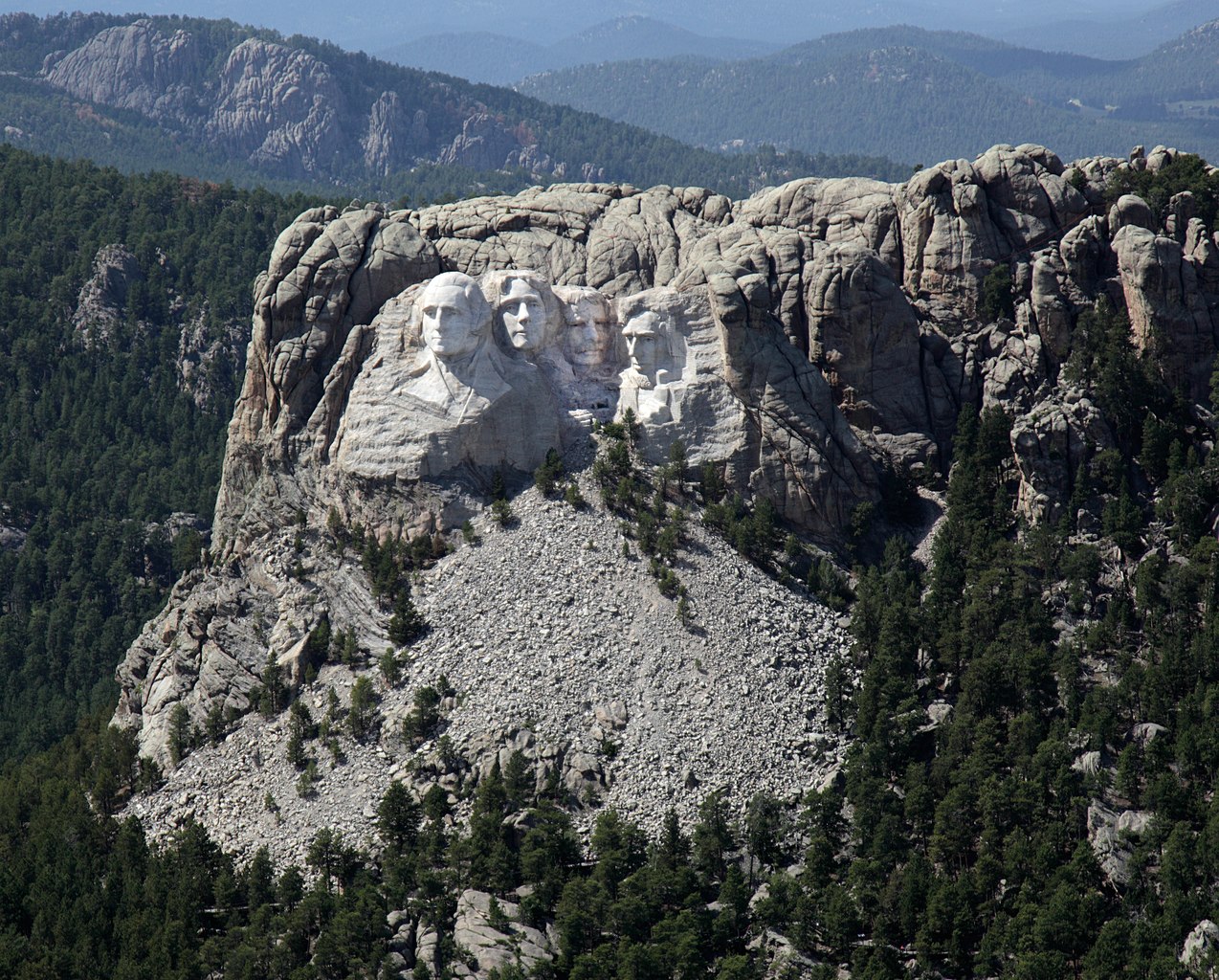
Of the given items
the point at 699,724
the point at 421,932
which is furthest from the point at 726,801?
the point at 421,932

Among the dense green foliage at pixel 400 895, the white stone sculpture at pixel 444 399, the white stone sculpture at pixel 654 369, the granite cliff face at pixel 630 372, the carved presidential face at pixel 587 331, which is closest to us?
the dense green foliage at pixel 400 895

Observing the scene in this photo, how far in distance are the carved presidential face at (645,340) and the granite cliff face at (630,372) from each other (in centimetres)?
11

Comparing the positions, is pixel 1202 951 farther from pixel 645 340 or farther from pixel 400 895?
pixel 645 340

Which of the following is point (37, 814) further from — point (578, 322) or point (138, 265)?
point (138, 265)

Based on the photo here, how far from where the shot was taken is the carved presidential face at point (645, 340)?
10206 cm

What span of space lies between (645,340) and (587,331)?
128 inches

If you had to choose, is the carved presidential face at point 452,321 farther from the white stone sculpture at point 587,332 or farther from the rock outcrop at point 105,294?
the rock outcrop at point 105,294

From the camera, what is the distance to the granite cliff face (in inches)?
3883

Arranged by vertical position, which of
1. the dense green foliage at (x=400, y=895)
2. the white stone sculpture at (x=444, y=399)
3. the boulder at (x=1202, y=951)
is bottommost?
the dense green foliage at (x=400, y=895)

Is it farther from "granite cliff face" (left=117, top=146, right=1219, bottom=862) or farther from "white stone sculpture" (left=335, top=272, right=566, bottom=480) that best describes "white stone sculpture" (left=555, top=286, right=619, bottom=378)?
"white stone sculpture" (left=335, top=272, right=566, bottom=480)

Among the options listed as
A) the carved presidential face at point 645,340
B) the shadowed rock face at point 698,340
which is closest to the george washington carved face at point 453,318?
the shadowed rock face at point 698,340

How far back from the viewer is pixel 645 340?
102 m

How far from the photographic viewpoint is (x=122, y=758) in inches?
3858

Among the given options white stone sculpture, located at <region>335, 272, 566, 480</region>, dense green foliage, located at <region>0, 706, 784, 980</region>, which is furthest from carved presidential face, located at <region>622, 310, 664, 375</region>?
dense green foliage, located at <region>0, 706, 784, 980</region>
